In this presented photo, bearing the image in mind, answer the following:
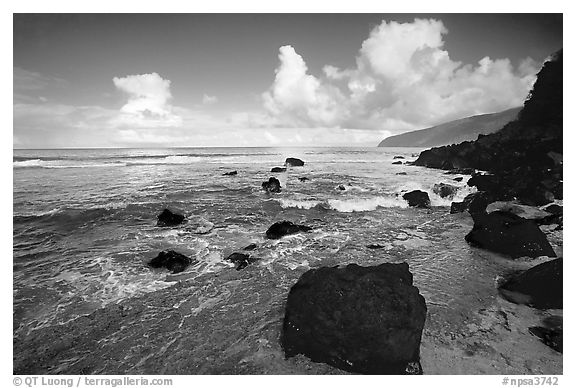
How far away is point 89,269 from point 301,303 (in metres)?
5.15

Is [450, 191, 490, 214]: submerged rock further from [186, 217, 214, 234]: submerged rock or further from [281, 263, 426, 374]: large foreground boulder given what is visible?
[186, 217, 214, 234]: submerged rock

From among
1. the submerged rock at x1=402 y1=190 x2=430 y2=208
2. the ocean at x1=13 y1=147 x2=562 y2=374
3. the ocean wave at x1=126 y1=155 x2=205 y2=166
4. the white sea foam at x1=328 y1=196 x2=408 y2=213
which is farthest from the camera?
the ocean wave at x1=126 y1=155 x2=205 y2=166

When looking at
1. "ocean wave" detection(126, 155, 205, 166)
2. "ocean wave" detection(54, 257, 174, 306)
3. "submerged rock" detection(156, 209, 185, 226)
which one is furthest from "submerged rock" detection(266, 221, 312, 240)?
"ocean wave" detection(126, 155, 205, 166)

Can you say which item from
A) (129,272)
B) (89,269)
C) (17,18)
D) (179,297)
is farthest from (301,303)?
(17,18)

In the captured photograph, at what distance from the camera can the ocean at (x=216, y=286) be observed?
3521 millimetres

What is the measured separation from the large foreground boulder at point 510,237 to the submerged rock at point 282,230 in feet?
15.2

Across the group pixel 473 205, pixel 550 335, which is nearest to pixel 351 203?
pixel 473 205

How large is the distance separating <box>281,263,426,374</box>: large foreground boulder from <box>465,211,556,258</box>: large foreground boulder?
168 inches

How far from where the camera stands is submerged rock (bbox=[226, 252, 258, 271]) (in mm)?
6156

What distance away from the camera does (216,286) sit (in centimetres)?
529

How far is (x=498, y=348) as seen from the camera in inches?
139

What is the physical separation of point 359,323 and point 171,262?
455cm

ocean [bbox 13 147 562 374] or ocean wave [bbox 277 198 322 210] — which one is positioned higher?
ocean wave [bbox 277 198 322 210]
